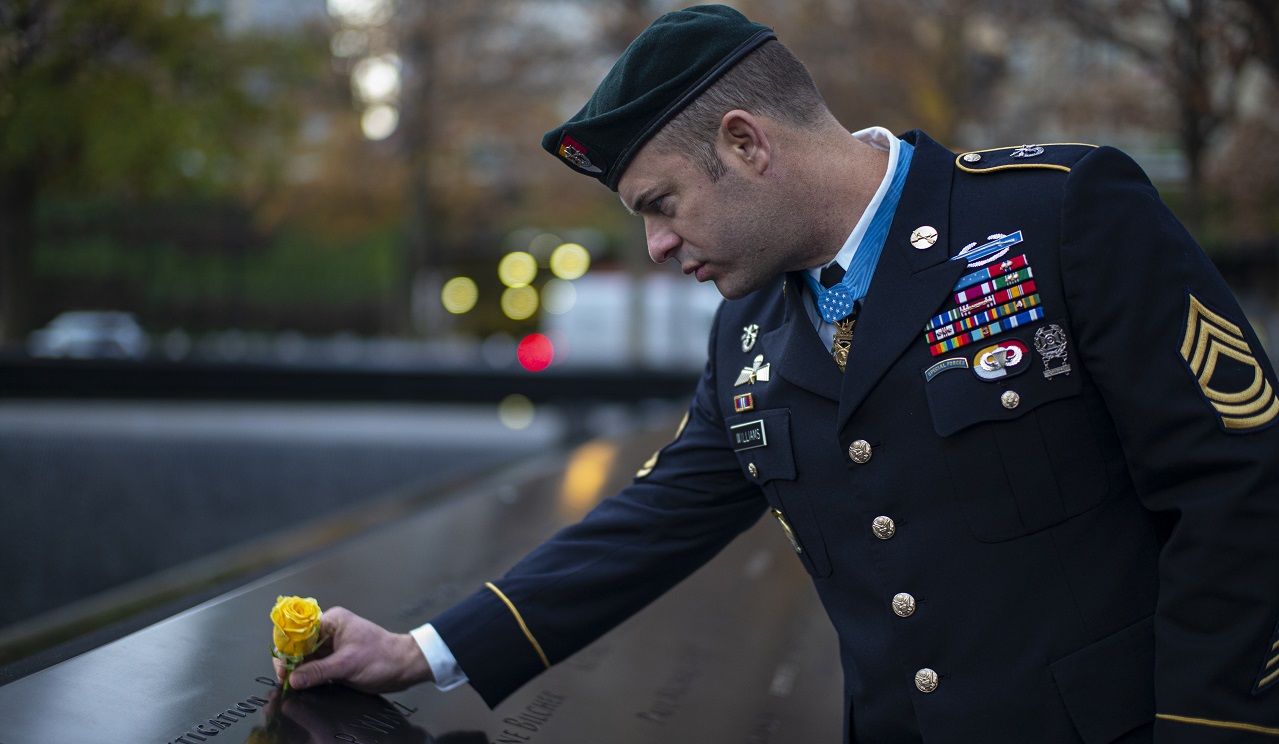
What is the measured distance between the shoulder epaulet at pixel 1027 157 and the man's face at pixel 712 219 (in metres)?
0.30

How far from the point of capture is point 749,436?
1.70 metres

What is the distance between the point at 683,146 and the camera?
5.17 ft

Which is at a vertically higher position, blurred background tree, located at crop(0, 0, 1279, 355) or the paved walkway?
blurred background tree, located at crop(0, 0, 1279, 355)

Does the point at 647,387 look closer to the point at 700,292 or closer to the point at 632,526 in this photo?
the point at 632,526

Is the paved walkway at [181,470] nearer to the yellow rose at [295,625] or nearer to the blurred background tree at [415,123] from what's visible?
the blurred background tree at [415,123]

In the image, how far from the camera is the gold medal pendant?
158 cm

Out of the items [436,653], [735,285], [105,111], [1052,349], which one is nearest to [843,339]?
[735,285]

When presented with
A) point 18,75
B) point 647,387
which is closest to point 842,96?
point 647,387

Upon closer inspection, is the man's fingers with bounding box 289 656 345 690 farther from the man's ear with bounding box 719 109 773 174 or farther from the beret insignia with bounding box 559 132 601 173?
the man's ear with bounding box 719 109 773 174

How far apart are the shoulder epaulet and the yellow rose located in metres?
1.19

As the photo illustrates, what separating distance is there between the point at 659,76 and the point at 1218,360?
804mm

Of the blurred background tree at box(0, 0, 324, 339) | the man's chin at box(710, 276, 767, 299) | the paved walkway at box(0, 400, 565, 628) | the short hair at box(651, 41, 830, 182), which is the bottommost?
the paved walkway at box(0, 400, 565, 628)

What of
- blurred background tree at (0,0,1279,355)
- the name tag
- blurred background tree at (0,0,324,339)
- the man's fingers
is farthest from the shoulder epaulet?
blurred background tree at (0,0,324,339)

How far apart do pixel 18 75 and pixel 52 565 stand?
2.40 m
